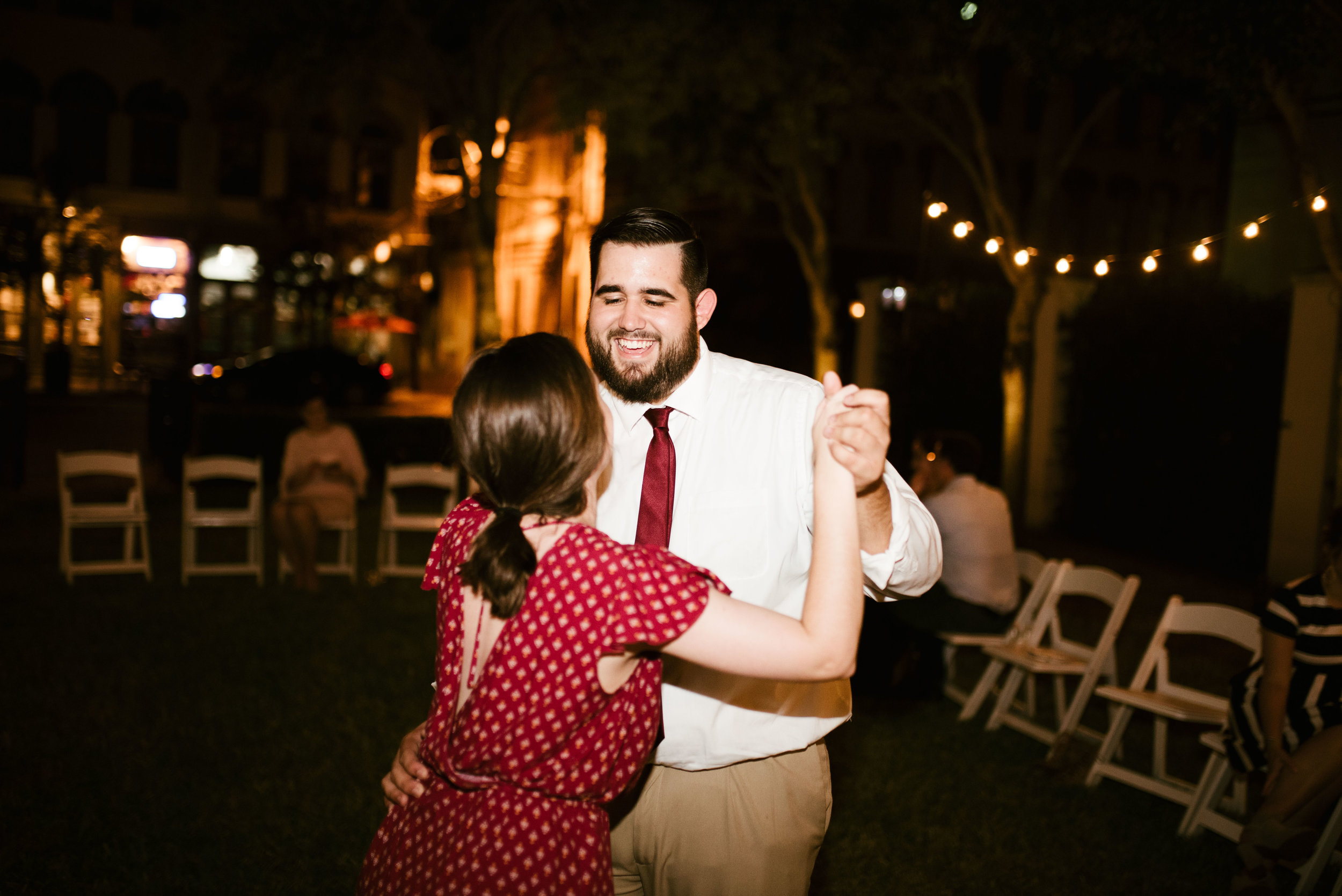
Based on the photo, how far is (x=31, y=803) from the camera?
163 inches

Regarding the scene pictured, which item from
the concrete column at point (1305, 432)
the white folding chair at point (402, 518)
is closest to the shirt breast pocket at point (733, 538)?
the white folding chair at point (402, 518)

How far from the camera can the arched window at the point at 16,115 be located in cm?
2458

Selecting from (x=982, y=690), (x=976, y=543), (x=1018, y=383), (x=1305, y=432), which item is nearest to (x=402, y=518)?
(x=976, y=543)

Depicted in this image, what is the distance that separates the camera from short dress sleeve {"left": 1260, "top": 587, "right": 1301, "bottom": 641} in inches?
147

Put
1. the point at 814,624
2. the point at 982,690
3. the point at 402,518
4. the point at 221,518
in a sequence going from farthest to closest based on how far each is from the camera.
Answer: the point at 402,518 < the point at 221,518 < the point at 982,690 < the point at 814,624

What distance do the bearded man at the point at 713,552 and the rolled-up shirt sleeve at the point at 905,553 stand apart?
0.01 m

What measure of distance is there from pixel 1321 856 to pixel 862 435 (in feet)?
10.6

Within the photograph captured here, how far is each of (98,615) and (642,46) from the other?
7766 mm

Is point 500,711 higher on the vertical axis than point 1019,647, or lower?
higher

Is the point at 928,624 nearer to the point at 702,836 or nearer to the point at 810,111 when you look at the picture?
the point at 702,836

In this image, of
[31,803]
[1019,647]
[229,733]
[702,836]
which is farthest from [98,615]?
[702,836]

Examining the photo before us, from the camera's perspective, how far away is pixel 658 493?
2.09 meters

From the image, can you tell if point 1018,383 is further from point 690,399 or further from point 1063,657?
point 690,399

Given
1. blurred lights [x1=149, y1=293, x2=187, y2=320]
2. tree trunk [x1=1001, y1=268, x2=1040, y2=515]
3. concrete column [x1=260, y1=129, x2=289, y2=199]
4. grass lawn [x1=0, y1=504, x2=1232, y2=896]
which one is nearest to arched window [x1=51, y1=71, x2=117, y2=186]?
blurred lights [x1=149, y1=293, x2=187, y2=320]
